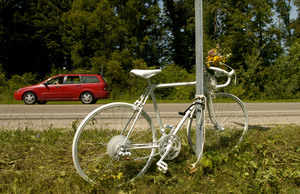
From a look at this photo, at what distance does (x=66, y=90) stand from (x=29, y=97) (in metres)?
1.81

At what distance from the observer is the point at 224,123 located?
378 cm

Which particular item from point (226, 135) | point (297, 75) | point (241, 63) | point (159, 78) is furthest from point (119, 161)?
point (241, 63)


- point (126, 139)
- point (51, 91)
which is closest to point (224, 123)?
point (126, 139)

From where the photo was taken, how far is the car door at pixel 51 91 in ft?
43.4

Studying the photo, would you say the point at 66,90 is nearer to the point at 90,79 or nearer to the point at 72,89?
the point at 72,89

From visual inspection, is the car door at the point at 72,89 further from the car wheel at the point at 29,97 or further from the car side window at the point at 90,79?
the car wheel at the point at 29,97

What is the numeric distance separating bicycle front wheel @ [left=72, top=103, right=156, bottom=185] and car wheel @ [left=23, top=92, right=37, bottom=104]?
36.8 feet

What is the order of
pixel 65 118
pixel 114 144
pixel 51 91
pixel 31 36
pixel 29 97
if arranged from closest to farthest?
pixel 114 144
pixel 65 118
pixel 29 97
pixel 51 91
pixel 31 36

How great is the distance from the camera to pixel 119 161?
286 centimetres

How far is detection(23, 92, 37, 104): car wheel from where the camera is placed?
1312 centimetres

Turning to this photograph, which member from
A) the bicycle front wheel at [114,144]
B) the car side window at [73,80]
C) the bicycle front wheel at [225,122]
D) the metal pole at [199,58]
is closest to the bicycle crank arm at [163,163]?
the bicycle front wheel at [114,144]

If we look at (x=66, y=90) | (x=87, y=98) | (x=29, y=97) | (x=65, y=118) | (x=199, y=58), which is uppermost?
(x=199, y=58)

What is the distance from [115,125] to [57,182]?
0.83 meters

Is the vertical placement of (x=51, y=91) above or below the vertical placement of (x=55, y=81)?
below
